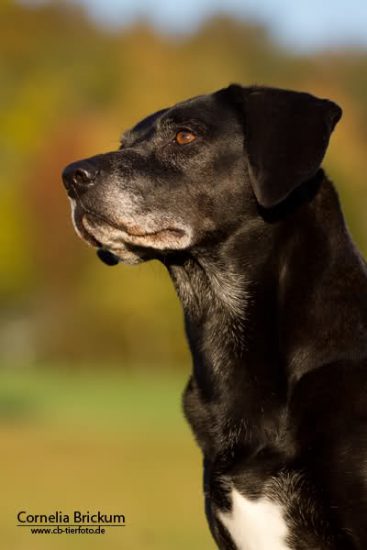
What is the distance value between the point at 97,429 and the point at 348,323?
19498 millimetres

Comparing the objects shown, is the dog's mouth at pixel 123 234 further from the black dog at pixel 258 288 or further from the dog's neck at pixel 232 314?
the dog's neck at pixel 232 314

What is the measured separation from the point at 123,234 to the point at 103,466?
12472 millimetres

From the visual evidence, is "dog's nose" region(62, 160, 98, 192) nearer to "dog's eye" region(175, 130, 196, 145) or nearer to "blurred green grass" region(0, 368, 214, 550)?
"dog's eye" region(175, 130, 196, 145)

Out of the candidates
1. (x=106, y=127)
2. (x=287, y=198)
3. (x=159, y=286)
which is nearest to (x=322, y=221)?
→ (x=287, y=198)

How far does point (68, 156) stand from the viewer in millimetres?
55969

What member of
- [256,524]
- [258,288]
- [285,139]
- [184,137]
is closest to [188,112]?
A: [184,137]

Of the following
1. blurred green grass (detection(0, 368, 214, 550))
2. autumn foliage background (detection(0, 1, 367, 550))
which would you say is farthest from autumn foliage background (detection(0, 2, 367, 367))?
blurred green grass (detection(0, 368, 214, 550))

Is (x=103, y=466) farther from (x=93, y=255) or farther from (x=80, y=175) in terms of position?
(x=93, y=255)

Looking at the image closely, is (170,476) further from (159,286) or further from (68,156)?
(68,156)

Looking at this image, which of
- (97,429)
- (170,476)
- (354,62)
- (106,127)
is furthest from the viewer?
(354,62)

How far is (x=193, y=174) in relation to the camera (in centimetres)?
517

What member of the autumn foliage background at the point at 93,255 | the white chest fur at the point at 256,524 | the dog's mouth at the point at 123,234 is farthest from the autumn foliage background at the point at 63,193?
the white chest fur at the point at 256,524

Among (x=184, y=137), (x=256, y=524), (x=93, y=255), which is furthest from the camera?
(x=93, y=255)

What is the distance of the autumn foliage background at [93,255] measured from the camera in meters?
19.2
